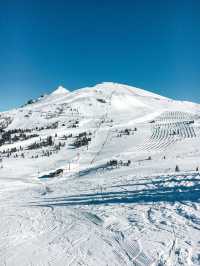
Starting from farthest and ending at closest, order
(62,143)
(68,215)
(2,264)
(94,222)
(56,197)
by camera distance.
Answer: (62,143), (56,197), (68,215), (94,222), (2,264)

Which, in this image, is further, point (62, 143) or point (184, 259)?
point (62, 143)

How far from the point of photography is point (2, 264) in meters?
16.8

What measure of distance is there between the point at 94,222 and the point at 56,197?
10.9 metres

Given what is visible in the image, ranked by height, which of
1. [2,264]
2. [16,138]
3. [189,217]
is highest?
[16,138]

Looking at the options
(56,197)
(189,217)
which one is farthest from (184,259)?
(56,197)

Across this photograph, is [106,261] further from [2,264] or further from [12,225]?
[12,225]

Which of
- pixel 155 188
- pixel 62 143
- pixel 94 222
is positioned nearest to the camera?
pixel 94 222

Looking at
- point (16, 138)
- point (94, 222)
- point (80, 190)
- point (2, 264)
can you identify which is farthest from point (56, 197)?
point (16, 138)

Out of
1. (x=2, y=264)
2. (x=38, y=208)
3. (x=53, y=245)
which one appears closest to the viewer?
(x=2, y=264)

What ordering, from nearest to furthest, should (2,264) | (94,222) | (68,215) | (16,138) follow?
(2,264), (94,222), (68,215), (16,138)

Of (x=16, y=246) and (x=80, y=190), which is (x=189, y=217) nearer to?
(x=16, y=246)

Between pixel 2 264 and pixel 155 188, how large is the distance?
16.3m

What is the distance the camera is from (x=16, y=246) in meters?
19.2

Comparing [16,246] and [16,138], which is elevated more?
[16,138]
